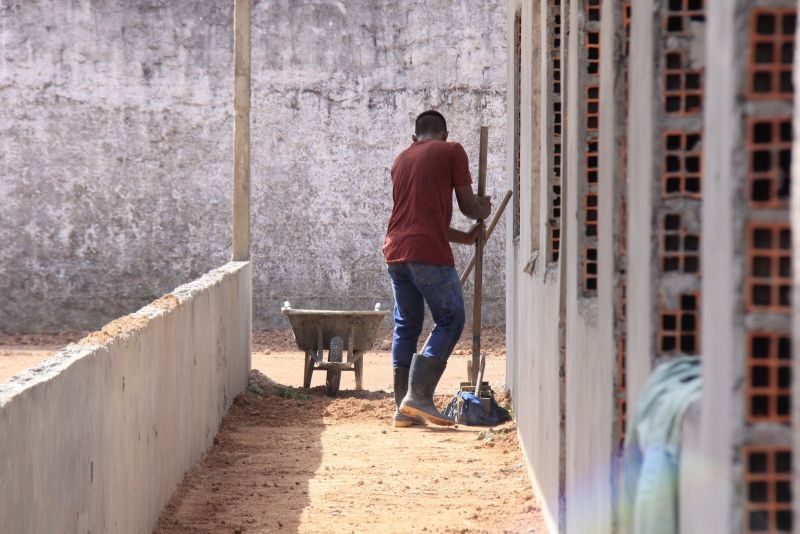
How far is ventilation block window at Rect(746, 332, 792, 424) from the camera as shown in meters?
1.99

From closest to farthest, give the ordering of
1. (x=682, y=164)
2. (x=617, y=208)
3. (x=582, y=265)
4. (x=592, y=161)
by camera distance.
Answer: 1. (x=682, y=164)
2. (x=617, y=208)
3. (x=582, y=265)
4. (x=592, y=161)

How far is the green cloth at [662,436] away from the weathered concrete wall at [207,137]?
12537 millimetres

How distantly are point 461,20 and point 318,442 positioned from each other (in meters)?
8.27

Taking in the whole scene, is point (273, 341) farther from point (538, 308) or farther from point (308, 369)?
point (538, 308)

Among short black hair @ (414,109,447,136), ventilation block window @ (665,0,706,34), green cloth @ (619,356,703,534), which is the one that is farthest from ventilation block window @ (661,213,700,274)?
short black hair @ (414,109,447,136)

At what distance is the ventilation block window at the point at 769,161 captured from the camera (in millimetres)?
1950

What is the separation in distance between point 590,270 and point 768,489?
92.2 inches

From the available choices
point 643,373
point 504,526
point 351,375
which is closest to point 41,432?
point 643,373

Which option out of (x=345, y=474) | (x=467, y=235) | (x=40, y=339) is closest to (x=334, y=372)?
(x=467, y=235)

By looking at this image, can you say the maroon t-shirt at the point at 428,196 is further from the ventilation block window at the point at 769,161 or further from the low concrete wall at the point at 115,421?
the ventilation block window at the point at 769,161

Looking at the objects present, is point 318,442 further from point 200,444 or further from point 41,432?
point 41,432

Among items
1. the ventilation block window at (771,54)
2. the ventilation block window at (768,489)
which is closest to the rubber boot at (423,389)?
the ventilation block window at (768,489)

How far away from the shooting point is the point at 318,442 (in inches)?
325

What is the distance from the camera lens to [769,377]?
6.57ft
